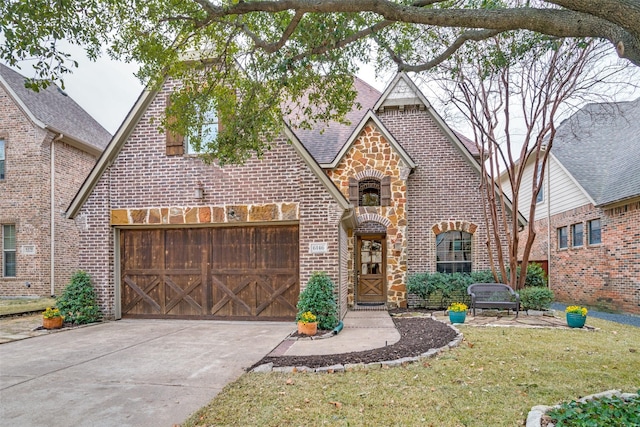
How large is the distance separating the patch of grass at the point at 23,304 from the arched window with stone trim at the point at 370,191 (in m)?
10.2

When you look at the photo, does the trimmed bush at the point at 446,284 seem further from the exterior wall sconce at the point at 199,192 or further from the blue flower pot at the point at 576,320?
the exterior wall sconce at the point at 199,192

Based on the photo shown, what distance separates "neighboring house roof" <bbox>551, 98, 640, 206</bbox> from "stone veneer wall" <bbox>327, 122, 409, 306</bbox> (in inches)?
226

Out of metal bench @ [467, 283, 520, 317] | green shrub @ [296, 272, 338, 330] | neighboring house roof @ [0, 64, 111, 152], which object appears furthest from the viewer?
neighboring house roof @ [0, 64, 111, 152]

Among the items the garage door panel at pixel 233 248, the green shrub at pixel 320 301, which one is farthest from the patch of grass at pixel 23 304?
the green shrub at pixel 320 301

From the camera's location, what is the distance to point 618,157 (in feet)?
49.1

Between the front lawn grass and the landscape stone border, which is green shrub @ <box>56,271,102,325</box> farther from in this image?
the landscape stone border

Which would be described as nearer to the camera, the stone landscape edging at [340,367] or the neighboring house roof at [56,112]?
the stone landscape edging at [340,367]

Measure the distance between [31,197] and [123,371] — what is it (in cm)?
1302

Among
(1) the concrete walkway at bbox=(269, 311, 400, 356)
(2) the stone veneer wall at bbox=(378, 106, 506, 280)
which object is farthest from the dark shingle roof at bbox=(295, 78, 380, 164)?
(1) the concrete walkway at bbox=(269, 311, 400, 356)

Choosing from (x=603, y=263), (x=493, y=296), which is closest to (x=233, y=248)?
(x=493, y=296)

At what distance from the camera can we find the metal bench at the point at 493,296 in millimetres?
10562

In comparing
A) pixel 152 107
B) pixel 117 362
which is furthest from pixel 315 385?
pixel 152 107

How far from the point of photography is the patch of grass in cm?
1195

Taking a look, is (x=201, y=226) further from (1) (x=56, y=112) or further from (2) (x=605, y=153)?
(2) (x=605, y=153)
